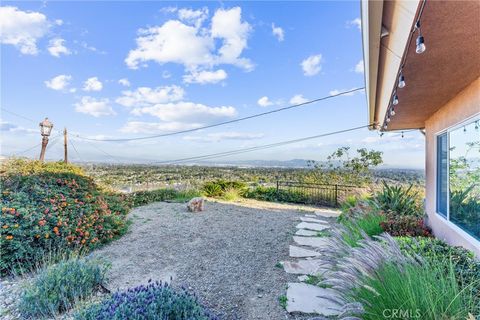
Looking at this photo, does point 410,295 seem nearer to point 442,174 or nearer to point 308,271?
point 308,271

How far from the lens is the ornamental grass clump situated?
1.68 metres

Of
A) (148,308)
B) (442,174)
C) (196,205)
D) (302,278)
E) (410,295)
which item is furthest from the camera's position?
(196,205)

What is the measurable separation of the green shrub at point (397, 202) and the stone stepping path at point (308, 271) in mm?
1360

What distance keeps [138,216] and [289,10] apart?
22.2 feet

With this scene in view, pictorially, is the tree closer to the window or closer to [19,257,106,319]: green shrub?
the window

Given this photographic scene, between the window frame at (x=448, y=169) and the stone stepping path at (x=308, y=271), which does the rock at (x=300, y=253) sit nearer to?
the stone stepping path at (x=308, y=271)

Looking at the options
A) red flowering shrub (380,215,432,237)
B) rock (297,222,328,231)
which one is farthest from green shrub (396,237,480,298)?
rock (297,222,328,231)

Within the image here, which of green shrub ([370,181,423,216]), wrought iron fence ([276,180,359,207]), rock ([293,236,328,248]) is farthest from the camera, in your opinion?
wrought iron fence ([276,180,359,207])

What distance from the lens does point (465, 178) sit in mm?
3207

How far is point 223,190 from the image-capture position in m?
10.6

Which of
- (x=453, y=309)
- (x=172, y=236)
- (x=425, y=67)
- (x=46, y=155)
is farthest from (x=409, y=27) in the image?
(x=46, y=155)

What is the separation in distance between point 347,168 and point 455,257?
788 centimetres

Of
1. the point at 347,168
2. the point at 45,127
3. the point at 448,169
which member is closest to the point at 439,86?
the point at 448,169

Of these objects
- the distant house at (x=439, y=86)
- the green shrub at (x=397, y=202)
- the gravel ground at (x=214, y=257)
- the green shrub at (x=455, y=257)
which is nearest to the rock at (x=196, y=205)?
the gravel ground at (x=214, y=257)
